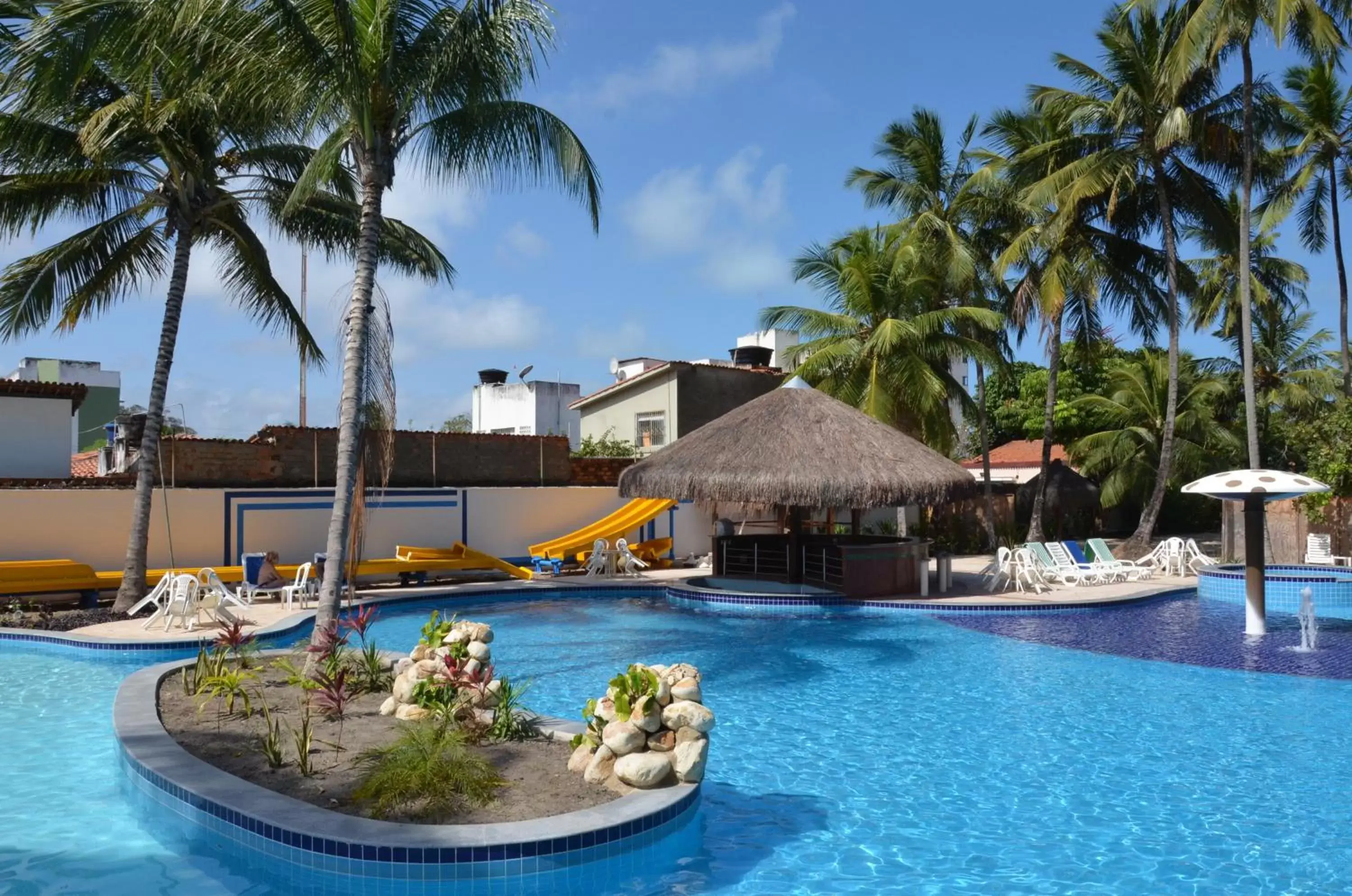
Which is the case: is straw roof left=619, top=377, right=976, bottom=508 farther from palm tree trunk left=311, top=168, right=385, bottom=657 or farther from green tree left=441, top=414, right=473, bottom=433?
green tree left=441, top=414, right=473, bottom=433

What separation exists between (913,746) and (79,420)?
1552 inches

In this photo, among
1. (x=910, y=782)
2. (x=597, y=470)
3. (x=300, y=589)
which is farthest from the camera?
(x=597, y=470)

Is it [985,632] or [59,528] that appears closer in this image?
[985,632]

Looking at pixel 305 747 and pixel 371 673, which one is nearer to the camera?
pixel 305 747

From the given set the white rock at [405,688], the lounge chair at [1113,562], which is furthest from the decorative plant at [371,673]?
the lounge chair at [1113,562]

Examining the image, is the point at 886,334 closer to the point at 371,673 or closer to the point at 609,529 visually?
the point at 609,529

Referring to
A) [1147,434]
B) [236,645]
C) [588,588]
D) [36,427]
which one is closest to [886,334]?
[588,588]

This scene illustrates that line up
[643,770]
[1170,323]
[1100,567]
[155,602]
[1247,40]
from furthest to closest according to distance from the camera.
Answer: [1170,323], [1247,40], [1100,567], [155,602], [643,770]

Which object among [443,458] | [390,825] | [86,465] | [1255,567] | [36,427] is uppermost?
[36,427]

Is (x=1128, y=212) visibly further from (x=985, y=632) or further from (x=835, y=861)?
(x=835, y=861)

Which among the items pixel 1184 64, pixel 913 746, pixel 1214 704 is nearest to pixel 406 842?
pixel 913 746

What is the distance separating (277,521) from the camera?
16828mm

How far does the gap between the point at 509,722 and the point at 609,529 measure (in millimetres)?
13394

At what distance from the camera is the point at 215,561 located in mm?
16141
